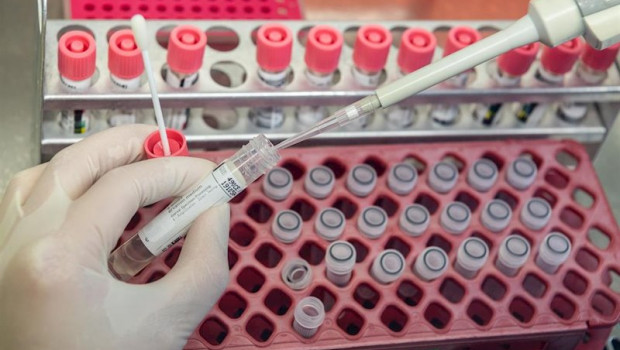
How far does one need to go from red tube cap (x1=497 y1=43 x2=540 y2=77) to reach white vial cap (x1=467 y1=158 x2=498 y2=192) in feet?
0.48

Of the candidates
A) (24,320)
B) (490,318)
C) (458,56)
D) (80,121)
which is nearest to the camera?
(24,320)

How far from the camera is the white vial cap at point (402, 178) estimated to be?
4.17ft

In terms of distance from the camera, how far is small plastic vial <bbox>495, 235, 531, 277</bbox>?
1.21 m

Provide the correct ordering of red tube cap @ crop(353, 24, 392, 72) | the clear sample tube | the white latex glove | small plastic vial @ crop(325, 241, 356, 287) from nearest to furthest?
the white latex glove → the clear sample tube → small plastic vial @ crop(325, 241, 356, 287) → red tube cap @ crop(353, 24, 392, 72)

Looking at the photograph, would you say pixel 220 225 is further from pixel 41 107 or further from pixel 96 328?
pixel 41 107

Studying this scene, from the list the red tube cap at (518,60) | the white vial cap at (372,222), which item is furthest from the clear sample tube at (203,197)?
the red tube cap at (518,60)

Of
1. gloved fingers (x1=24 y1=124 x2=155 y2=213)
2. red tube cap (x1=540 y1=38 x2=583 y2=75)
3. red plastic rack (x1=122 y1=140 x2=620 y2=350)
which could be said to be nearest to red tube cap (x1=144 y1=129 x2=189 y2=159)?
gloved fingers (x1=24 y1=124 x2=155 y2=213)

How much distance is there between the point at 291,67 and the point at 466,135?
0.28 meters

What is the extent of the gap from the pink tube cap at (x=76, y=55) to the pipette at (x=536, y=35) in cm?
32

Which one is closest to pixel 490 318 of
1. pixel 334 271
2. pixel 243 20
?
pixel 334 271

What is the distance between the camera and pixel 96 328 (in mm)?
955

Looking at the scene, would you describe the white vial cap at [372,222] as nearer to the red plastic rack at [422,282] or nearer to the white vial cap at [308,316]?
the red plastic rack at [422,282]

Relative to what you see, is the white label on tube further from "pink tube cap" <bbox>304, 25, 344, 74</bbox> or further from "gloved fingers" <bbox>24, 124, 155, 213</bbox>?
"pink tube cap" <bbox>304, 25, 344, 74</bbox>

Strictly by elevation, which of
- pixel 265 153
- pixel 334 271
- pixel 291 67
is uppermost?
pixel 291 67
